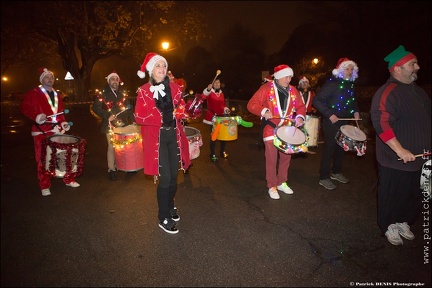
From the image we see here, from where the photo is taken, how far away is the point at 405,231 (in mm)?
3643

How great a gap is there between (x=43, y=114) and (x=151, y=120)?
2.22 m

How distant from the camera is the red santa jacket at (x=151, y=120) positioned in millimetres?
3564

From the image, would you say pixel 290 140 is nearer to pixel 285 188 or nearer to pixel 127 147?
pixel 285 188

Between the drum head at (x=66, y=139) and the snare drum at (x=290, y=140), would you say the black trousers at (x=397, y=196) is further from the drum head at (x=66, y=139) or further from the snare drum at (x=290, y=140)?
the drum head at (x=66, y=139)

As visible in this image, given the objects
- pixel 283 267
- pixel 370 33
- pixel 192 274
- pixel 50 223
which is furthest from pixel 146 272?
pixel 370 33

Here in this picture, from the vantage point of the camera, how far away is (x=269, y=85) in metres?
4.68

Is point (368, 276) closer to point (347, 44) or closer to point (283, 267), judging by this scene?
point (283, 267)

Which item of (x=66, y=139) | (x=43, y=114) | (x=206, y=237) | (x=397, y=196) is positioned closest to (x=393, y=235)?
(x=397, y=196)

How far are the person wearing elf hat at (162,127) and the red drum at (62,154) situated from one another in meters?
1.68

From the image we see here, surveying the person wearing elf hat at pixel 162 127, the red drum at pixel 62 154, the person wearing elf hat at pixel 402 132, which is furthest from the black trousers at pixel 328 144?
the red drum at pixel 62 154

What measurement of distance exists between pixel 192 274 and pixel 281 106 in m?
2.83

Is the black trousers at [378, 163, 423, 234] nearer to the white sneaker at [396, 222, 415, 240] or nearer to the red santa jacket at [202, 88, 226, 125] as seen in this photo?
the white sneaker at [396, 222, 415, 240]

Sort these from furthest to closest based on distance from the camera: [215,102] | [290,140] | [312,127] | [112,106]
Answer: [312,127] → [215,102] → [112,106] → [290,140]

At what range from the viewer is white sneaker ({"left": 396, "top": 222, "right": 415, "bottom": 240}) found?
361cm
